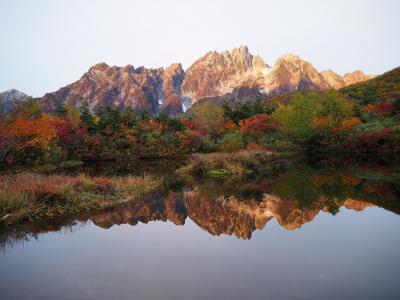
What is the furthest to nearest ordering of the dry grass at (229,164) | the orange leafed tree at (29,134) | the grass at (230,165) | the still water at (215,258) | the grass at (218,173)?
the orange leafed tree at (29,134)
the dry grass at (229,164)
the grass at (230,165)
the grass at (218,173)
the still water at (215,258)

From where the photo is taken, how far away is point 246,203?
17.1 metres

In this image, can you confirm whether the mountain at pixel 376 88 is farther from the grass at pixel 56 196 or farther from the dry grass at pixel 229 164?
the grass at pixel 56 196

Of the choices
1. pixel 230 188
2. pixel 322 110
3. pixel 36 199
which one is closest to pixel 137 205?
pixel 36 199

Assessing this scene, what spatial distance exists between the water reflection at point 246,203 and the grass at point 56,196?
0.72m

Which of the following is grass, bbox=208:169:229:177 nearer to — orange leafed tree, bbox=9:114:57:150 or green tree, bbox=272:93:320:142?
orange leafed tree, bbox=9:114:57:150

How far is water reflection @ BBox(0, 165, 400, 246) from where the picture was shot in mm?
13273

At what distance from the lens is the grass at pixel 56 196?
1291 centimetres

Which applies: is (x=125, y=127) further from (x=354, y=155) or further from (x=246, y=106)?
(x=354, y=155)

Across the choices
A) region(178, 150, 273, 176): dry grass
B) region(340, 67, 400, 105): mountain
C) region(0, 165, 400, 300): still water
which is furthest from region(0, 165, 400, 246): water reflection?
region(340, 67, 400, 105): mountain

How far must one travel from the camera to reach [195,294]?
7395mm

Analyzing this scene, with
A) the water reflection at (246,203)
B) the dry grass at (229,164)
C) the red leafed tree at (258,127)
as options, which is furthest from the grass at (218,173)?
the red leafed tree at (258,127)

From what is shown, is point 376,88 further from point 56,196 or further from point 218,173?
point 56,196

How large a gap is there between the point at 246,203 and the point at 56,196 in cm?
895

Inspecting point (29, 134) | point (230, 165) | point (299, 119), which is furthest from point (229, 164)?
point (299, 119)
